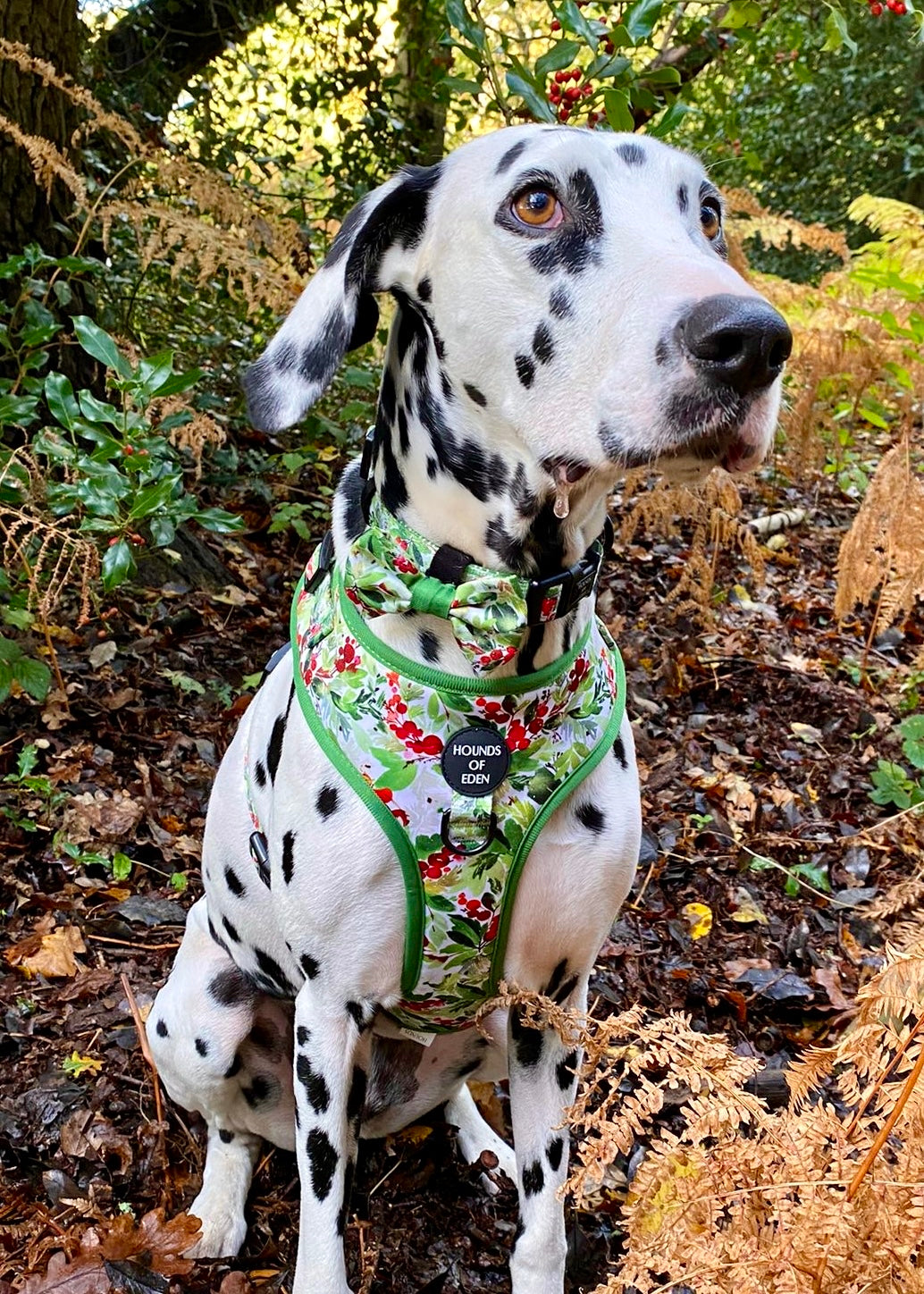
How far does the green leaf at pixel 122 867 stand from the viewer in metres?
3.68

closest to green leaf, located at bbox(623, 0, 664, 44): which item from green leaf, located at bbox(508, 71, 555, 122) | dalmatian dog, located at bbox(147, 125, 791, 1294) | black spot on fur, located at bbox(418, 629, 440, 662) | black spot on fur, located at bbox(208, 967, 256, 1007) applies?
green leaf, located at bbox(508, 71, 555, 122)

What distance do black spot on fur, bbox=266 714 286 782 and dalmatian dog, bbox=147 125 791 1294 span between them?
0.01m

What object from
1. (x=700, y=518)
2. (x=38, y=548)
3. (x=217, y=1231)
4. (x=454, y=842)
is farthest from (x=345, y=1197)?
(x=700, y=518)

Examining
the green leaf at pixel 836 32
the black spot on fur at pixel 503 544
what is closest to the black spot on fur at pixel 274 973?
the black spot on fur at pixel 503 544

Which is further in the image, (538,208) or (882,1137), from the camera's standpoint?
(538,208)

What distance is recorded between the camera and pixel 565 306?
191cm

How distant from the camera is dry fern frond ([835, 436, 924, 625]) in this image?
4176mm

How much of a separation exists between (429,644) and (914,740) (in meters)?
2.80

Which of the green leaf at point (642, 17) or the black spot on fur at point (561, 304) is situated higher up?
the green leaf at point (642, 17)

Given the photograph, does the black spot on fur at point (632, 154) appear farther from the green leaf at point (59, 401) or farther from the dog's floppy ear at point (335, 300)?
the green leaf at point (59, 401)

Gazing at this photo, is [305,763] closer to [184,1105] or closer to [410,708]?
→ [410,708]

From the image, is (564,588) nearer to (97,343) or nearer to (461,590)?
(461,590)

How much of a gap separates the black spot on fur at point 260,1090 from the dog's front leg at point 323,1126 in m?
0.53

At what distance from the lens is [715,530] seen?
5164 millimetres
